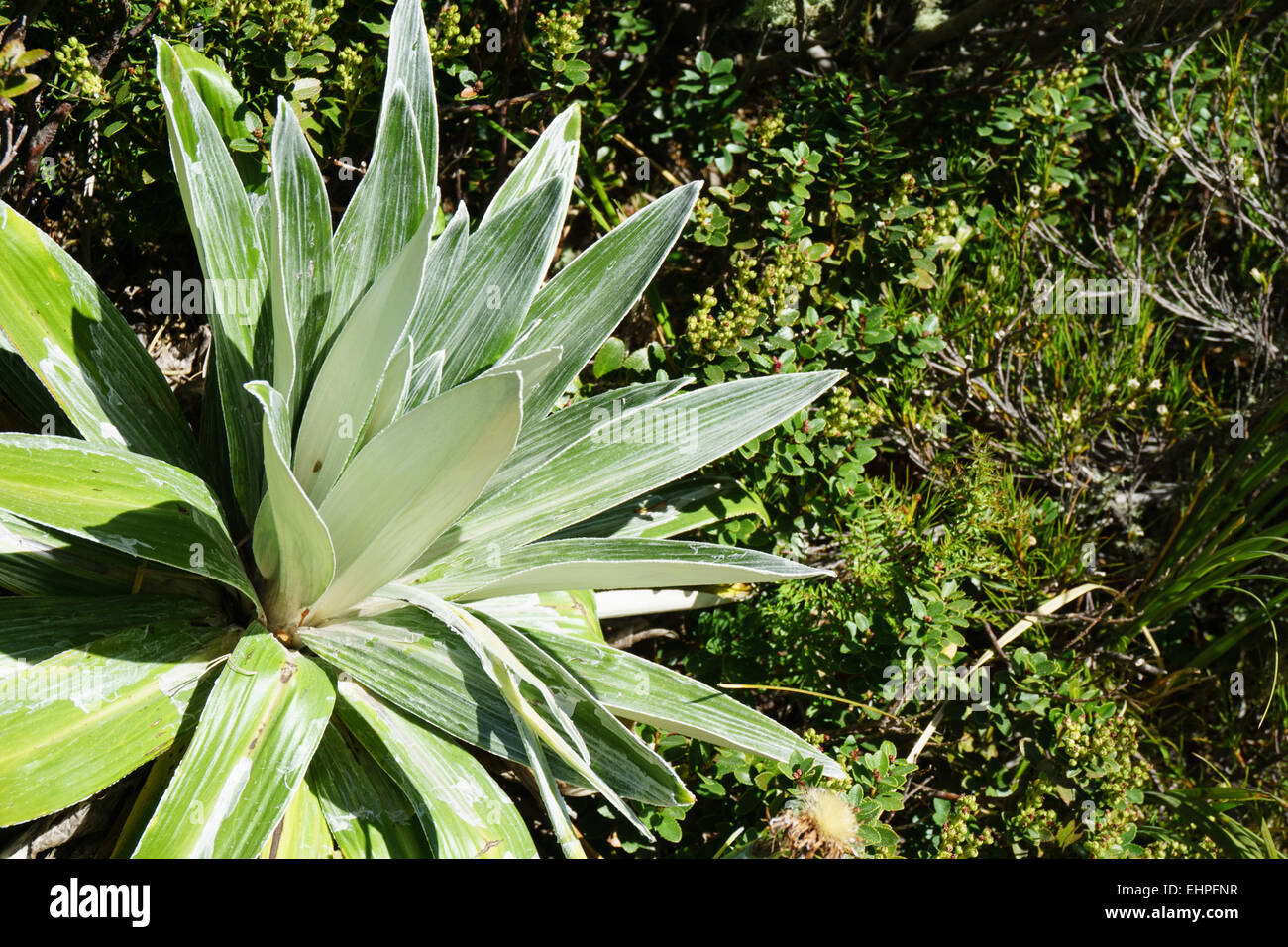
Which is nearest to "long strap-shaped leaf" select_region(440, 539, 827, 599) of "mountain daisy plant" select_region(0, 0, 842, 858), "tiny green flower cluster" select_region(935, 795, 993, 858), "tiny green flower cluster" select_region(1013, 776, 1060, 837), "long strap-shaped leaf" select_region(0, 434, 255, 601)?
"mountain daisy plant" select_region(0, 0, 842, 858)

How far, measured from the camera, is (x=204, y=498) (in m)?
1.51

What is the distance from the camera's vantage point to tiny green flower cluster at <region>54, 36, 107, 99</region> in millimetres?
1912

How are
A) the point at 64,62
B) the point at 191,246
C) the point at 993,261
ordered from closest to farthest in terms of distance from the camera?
the point at 64,62 < the point at 191,246 < the point at 993,261

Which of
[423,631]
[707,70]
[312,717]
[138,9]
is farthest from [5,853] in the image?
[707,70]

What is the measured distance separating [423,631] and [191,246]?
3.96ft

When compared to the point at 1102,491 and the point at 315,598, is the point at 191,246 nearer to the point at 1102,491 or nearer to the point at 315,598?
the point at 315,598

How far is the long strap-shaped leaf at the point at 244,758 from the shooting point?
1289 millimetres

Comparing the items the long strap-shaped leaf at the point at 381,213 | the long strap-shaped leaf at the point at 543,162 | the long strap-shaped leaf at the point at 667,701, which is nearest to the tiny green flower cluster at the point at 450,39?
the long strap-shaped leaf at the point at 543,162

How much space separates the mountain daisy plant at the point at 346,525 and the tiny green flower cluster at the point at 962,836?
44 centimetres

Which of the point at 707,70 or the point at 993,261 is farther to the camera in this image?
the point at 993,261

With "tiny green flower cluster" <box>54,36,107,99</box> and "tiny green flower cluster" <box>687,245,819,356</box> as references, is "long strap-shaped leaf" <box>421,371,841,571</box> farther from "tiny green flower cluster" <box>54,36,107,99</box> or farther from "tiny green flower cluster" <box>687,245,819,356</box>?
"tiny green flower cluster" <box>54,36,107,99</box>

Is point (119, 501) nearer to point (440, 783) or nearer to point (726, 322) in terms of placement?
point (440, 783)

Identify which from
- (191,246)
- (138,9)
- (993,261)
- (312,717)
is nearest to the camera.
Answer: (312,717)

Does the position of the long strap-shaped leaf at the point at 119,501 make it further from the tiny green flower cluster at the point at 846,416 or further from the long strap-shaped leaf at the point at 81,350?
the tiny green flower cluster at the point at 846,416
